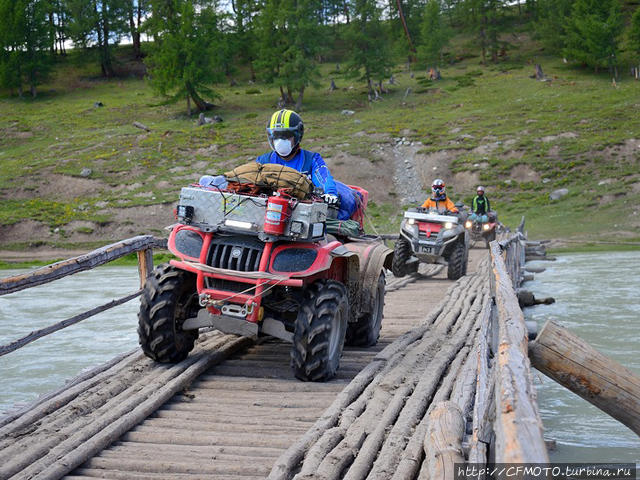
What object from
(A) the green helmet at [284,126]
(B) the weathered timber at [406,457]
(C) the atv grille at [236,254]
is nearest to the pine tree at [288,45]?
(A) the green helmet at [284,126]

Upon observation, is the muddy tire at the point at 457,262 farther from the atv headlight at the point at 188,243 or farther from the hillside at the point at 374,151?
the hillside at the point at 374,151

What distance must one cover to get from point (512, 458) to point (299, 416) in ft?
9.79

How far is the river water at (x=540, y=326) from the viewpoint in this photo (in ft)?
26.0

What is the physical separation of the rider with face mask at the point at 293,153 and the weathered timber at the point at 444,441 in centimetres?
270

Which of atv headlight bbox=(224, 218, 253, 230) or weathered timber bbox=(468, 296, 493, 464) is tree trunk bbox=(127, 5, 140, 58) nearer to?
atv headlight bbox=(224, 218, 253, 230)

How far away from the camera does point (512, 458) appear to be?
249cm

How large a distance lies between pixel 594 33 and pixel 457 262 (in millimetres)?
46871

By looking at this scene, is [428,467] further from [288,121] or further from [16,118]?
[16,118]

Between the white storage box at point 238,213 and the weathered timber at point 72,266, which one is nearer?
the weathered timber at point 72,266

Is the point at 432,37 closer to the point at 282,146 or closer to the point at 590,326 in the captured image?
the point at 590,326

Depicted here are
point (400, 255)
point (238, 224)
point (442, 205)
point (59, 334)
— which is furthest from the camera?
point (400, 255)

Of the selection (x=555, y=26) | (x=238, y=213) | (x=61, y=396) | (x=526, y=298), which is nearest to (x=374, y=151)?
(x=526, y=298)

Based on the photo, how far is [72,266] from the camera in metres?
6.62

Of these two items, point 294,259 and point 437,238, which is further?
point 437,238
